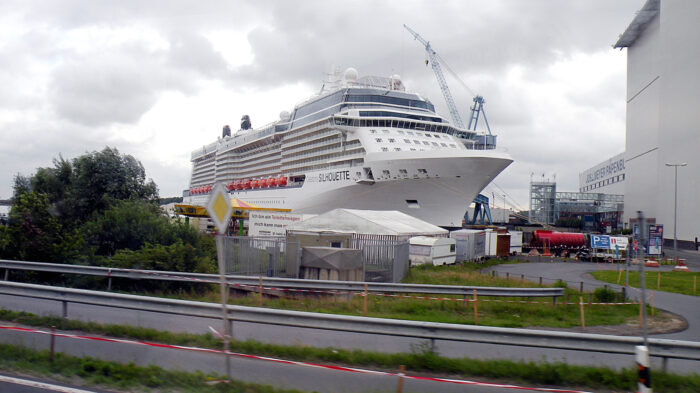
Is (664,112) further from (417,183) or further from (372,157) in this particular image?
(372,157)

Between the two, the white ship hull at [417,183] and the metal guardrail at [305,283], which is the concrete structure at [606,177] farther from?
the metal guardrail at [305,283]

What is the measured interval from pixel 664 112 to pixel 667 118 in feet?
3.90

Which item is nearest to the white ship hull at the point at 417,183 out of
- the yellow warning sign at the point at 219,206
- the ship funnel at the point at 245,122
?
the yellow warning sign at the point at 219,206

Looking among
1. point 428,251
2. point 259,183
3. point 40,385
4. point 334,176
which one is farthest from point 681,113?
point 40,385

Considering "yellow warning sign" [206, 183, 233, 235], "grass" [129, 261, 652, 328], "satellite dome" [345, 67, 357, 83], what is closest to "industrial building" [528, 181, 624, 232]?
"satellite dome" [345, 67, 357, 83]

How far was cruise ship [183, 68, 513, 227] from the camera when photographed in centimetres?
3506

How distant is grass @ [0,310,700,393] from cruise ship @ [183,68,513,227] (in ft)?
91.3

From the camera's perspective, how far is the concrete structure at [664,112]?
46.8 metres

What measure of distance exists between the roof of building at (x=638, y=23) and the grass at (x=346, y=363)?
6955 centimetres

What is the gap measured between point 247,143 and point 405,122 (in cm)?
2670

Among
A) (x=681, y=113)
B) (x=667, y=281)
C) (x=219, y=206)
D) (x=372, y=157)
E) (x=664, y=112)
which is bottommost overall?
(x=667, y=281)

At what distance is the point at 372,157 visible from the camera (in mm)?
35969

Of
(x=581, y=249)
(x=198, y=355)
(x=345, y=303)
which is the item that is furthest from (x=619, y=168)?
(x=198, y=355)

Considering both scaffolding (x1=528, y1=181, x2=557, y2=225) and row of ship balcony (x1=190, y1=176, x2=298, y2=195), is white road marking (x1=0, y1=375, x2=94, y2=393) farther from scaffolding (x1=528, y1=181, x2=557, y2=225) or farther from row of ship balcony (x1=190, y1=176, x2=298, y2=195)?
scaffolding (x1=528, y1=181, x2=557, y2=225)
